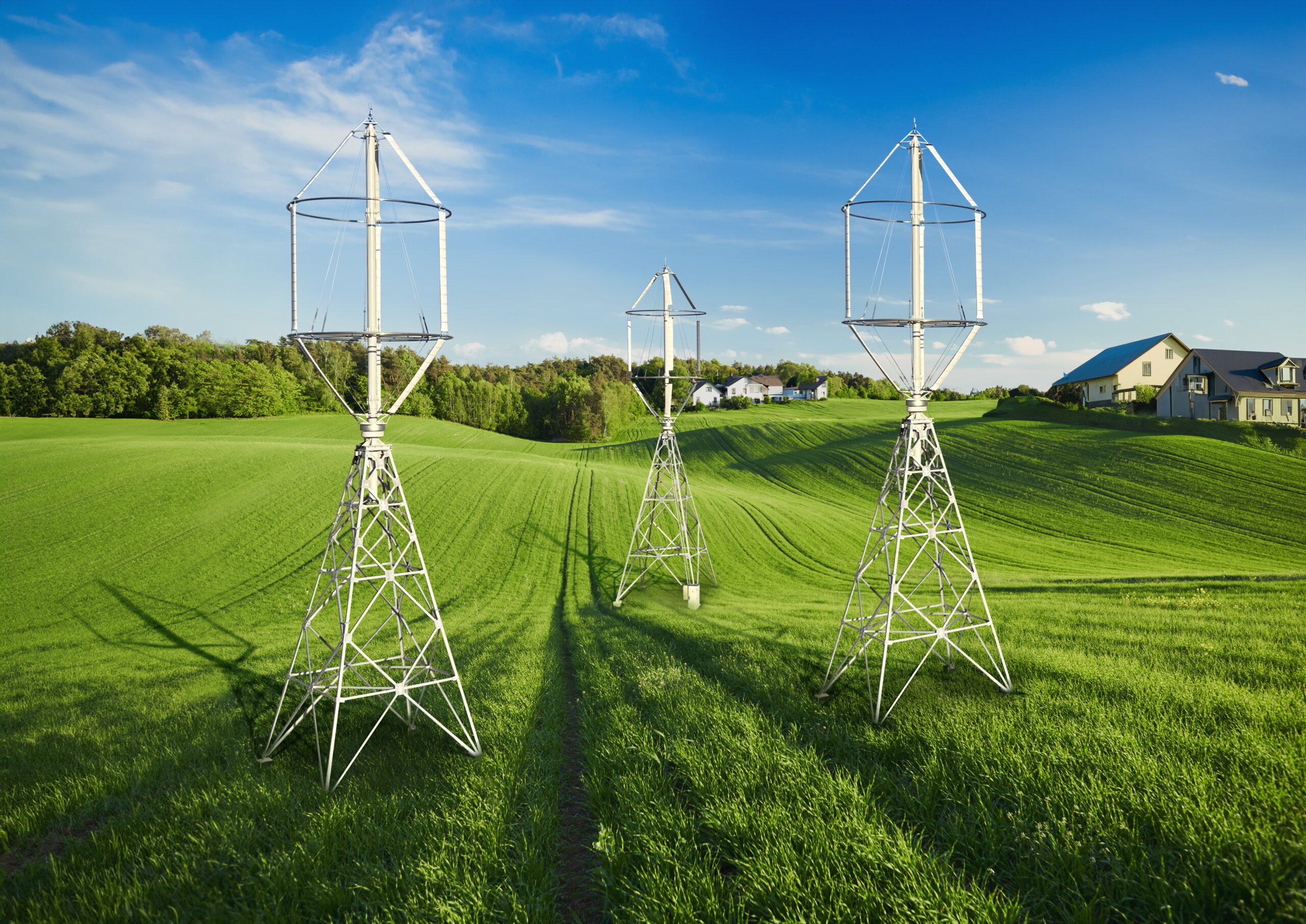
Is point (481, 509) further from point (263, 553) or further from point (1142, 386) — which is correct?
point (1142, 386)

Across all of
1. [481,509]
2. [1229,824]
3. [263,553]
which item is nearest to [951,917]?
[1229,824]

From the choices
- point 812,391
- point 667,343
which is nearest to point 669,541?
point 667,343

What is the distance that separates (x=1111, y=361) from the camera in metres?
67.0

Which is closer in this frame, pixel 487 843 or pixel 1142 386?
pixel 487 843

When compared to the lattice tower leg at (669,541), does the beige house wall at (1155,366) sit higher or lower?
higher

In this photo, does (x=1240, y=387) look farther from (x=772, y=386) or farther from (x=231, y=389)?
(x=231, y=389)

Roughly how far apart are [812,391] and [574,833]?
13772cm

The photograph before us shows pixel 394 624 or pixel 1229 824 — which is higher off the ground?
pixel 1229 824

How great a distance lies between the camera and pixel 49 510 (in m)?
29.5

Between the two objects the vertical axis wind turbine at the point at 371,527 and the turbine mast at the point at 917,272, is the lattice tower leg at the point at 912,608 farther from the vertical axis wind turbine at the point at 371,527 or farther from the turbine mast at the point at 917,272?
the vertical axis wind turbine at the point at 371,527

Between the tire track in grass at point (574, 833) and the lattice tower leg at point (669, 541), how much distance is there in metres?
10.0

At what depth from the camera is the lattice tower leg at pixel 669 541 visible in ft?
72.5

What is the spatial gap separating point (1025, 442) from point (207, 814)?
178ft

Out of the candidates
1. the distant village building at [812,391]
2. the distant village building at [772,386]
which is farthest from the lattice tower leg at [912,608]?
the distant village building at [772,386]
